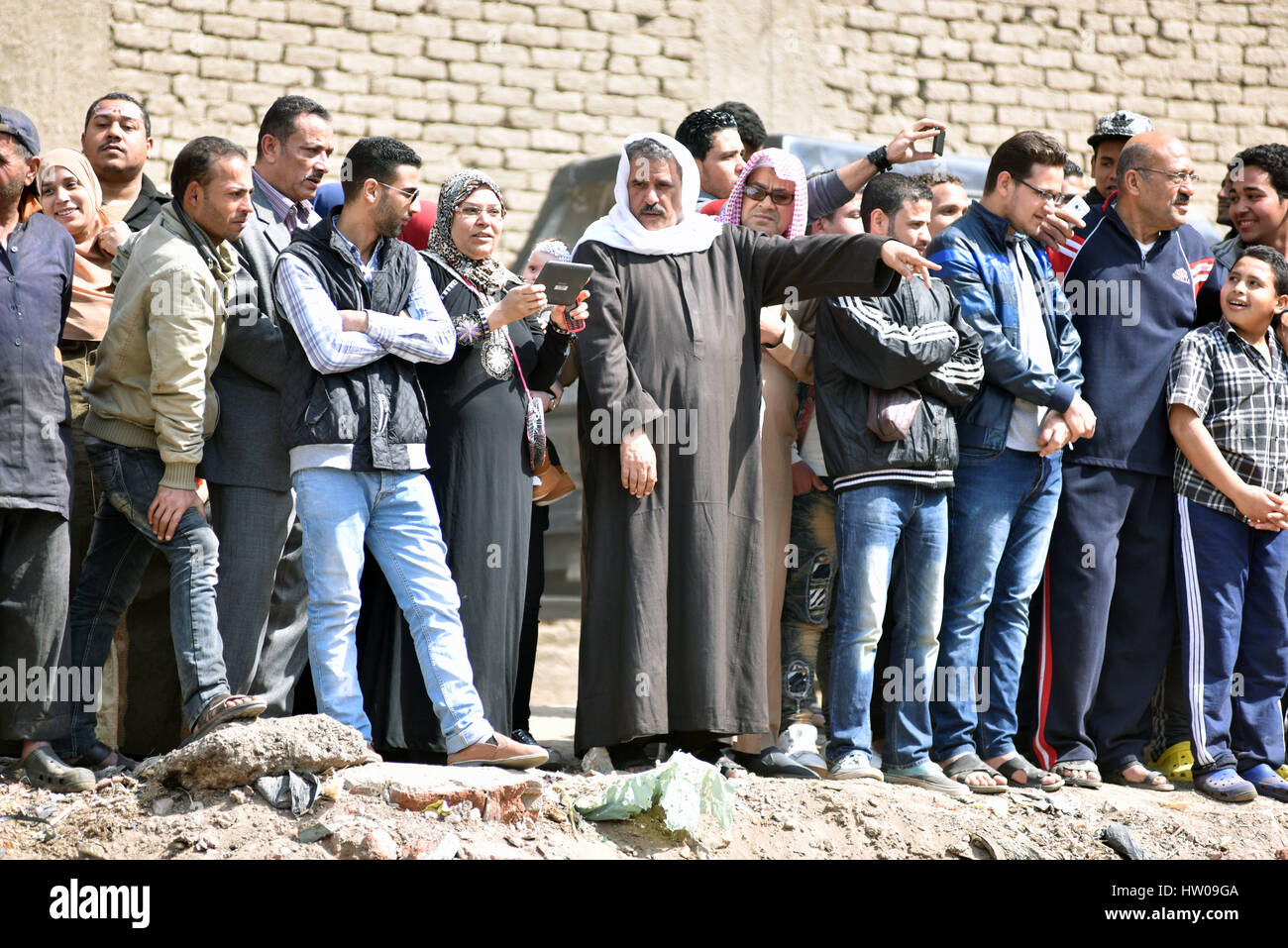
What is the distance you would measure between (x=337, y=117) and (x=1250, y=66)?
26.2ft

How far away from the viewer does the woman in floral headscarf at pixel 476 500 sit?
5137mm

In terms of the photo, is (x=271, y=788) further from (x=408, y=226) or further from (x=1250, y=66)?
(x=1250, y=66)

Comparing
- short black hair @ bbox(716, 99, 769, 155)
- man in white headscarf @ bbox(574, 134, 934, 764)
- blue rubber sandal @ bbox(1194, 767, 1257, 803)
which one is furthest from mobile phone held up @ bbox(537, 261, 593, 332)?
blue rubber sandal @ bbox(1194, 767, 1257, 803)

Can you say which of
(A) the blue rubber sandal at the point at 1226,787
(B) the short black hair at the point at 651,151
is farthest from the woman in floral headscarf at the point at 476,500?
(A) the blue rubber sandal at the point at 1226,787

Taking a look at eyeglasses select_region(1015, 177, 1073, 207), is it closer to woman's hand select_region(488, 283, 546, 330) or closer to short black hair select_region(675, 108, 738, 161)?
short black hair select_region(675, 108, 738, 161)

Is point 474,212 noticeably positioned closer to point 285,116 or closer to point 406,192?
point 406,192

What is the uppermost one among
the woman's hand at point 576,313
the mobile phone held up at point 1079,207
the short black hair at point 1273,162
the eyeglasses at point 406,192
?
the short black hair at point 1273,162

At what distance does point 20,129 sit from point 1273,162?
4.83m

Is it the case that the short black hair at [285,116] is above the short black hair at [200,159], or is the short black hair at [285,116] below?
above

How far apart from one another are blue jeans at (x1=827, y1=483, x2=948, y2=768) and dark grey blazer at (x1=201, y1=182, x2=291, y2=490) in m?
1.93

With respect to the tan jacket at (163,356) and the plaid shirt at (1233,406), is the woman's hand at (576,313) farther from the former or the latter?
the plaid shirt at (1233,406)

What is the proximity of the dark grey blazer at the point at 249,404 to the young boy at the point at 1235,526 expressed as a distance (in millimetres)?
3298

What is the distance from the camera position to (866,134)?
13117 mm

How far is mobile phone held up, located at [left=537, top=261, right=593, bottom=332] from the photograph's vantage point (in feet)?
16.1
